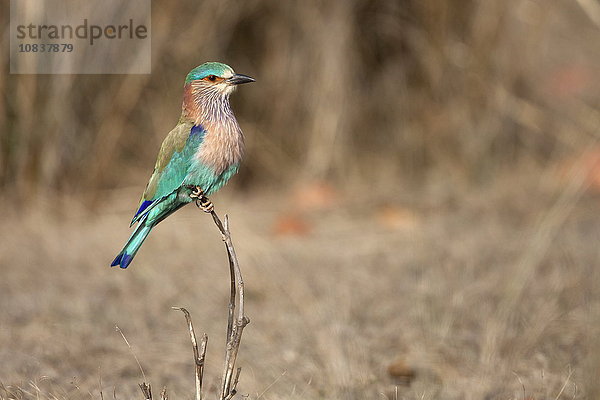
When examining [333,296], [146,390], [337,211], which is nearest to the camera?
[146,390]

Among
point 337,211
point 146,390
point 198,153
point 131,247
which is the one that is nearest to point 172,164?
point 198,153

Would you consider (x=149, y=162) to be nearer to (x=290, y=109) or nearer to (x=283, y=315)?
(x=290, y=109)

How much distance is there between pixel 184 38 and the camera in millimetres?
5137

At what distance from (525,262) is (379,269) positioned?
922mm

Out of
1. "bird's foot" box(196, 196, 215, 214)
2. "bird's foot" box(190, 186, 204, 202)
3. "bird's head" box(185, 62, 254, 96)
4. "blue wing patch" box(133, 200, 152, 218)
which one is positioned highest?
"bird's head" box(185, 62, 254, 96)

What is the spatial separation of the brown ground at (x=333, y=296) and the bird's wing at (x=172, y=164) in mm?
839

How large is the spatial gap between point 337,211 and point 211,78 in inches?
124

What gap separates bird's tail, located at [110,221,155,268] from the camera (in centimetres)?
187

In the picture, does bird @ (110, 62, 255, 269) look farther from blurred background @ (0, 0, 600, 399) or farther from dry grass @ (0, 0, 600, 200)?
dry grass @ (0, 0, 600, 200)

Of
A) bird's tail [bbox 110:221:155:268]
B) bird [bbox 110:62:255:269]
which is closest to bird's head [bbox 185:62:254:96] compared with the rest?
bird [bbox 110:62:255:269]

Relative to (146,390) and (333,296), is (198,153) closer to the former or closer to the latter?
(146,390)

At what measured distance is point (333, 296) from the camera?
3691mm

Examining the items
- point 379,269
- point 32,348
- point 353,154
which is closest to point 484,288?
point 379,269

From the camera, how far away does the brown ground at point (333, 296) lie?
277 centimetres
